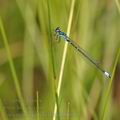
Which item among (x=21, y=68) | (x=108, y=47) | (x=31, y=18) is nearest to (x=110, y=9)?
(x=108, y=47)

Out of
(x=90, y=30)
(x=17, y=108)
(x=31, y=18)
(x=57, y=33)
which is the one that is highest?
(x=31, y=18)

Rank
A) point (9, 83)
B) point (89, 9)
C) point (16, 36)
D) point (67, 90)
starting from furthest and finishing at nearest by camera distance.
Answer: point (16, 36) < point (9, 83) < point (89, 9) < point (67, 90)

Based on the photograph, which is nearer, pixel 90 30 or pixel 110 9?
pixel 90 30

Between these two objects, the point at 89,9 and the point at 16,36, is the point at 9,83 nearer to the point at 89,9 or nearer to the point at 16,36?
the point at 16,36

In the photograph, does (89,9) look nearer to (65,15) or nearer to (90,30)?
(90,30)

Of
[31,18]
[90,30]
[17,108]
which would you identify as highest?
[31,18]

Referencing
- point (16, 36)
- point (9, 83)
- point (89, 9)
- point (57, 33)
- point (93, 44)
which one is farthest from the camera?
point (16, 36)

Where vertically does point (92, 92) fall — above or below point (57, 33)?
below

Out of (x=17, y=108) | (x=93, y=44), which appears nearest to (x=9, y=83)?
(x=93, y=44)

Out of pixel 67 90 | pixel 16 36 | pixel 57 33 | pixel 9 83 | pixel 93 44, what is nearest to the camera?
pixel 57 33
